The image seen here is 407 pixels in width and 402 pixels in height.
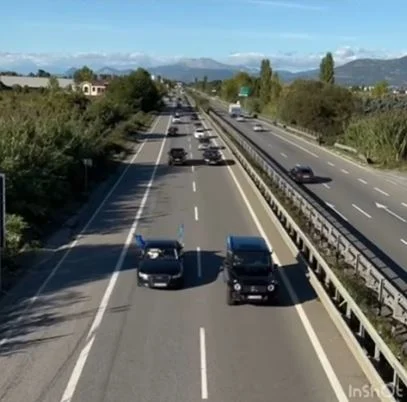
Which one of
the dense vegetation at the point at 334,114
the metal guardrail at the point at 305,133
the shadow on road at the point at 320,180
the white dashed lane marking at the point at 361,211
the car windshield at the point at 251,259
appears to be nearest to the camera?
the car windshield at the point at 251,259

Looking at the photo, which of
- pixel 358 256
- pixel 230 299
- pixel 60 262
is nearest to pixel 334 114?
pixel 60 262

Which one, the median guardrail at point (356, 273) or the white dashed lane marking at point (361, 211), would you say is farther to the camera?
the white dashed lane marking at point (361, 211)

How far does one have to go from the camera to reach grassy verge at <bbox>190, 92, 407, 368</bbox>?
51.5ft

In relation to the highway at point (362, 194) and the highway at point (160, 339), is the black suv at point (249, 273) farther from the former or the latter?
the highway at point (362, 194)

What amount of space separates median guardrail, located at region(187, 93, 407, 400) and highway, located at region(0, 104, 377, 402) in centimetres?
53

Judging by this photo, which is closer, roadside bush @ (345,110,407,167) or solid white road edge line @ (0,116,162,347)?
solid white road edge line @ (0,116,162,347)

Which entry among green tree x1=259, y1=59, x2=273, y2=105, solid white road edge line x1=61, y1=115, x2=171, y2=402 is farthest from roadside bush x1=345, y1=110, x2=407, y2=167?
green tree x1=259, y1=59, x2=273, y2=105

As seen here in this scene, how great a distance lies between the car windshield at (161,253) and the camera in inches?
878

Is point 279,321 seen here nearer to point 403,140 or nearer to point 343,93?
point 403,140

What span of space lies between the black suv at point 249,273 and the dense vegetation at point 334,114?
39.8m

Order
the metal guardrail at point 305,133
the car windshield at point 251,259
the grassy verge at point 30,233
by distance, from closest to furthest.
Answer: the car windshield at point 251,259 → the grassy verge at point 30,233 → the metal guardrail at point 305,133

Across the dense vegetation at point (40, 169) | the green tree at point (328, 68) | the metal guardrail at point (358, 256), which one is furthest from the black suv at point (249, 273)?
the green tree at point (328, 68)

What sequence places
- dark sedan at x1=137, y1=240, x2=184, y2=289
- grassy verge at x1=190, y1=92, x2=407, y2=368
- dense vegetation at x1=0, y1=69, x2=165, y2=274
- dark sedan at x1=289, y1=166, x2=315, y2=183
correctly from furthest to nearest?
dark sedan at x1=289, y1=166, x2=315, y2=183 < dense vegetation at x1=0, y1=69, x2=165, y2=274 < dark sedan at x1=137, y1=240, x2=184, y2=289 < grassy verge at x1=190, y1=92, x2=407, y2=368

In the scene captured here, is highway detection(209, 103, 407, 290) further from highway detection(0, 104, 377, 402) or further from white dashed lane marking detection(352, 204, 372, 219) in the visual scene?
highway detection(0, 104, 377, 402)
